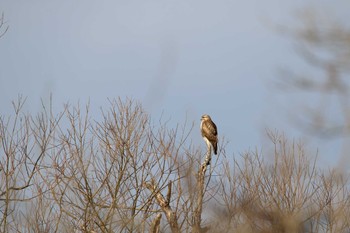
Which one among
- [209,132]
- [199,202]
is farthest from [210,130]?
[199,202]

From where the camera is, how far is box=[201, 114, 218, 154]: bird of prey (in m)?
13.3

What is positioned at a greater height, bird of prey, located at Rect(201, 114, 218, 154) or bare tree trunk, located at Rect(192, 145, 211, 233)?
bird of prey, located at Rect(201, 114, 218, 154)

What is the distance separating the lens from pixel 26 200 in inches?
390

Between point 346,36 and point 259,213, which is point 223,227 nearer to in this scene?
point 259,213

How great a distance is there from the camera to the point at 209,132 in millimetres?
13672

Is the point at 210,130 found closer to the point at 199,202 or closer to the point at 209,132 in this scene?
the point at 209,132

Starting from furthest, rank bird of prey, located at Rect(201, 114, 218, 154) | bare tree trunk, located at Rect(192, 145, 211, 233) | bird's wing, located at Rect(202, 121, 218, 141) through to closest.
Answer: bird's wing, located at Rect(202, 121, 218, 141) < bird of prey, located at Rect(201, 114, 218, 154) < bare tree trunk, located at Rect(192, 145, 211, 233)

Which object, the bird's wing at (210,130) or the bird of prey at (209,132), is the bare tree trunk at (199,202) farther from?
the bird's wing at (210,130)

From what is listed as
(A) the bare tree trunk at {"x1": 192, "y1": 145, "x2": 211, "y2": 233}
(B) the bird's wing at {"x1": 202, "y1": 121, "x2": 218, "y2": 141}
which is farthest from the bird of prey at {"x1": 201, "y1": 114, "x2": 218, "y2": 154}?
(A) the bare tree trunk at {"x1": 192, "y1": 145, "x2": 211, "y2": 233}

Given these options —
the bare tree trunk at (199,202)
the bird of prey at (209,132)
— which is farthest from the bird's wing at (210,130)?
the bare tree trunk at (199,202)

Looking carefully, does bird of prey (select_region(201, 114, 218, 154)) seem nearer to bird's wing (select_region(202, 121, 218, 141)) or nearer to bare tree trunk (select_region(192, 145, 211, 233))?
bird's wing (select_region(202, 121, 218, 141))

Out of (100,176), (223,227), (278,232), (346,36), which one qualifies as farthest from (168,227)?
(346,36)

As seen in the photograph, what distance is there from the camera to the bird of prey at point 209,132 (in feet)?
43.8

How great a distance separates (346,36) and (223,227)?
5500 mm
